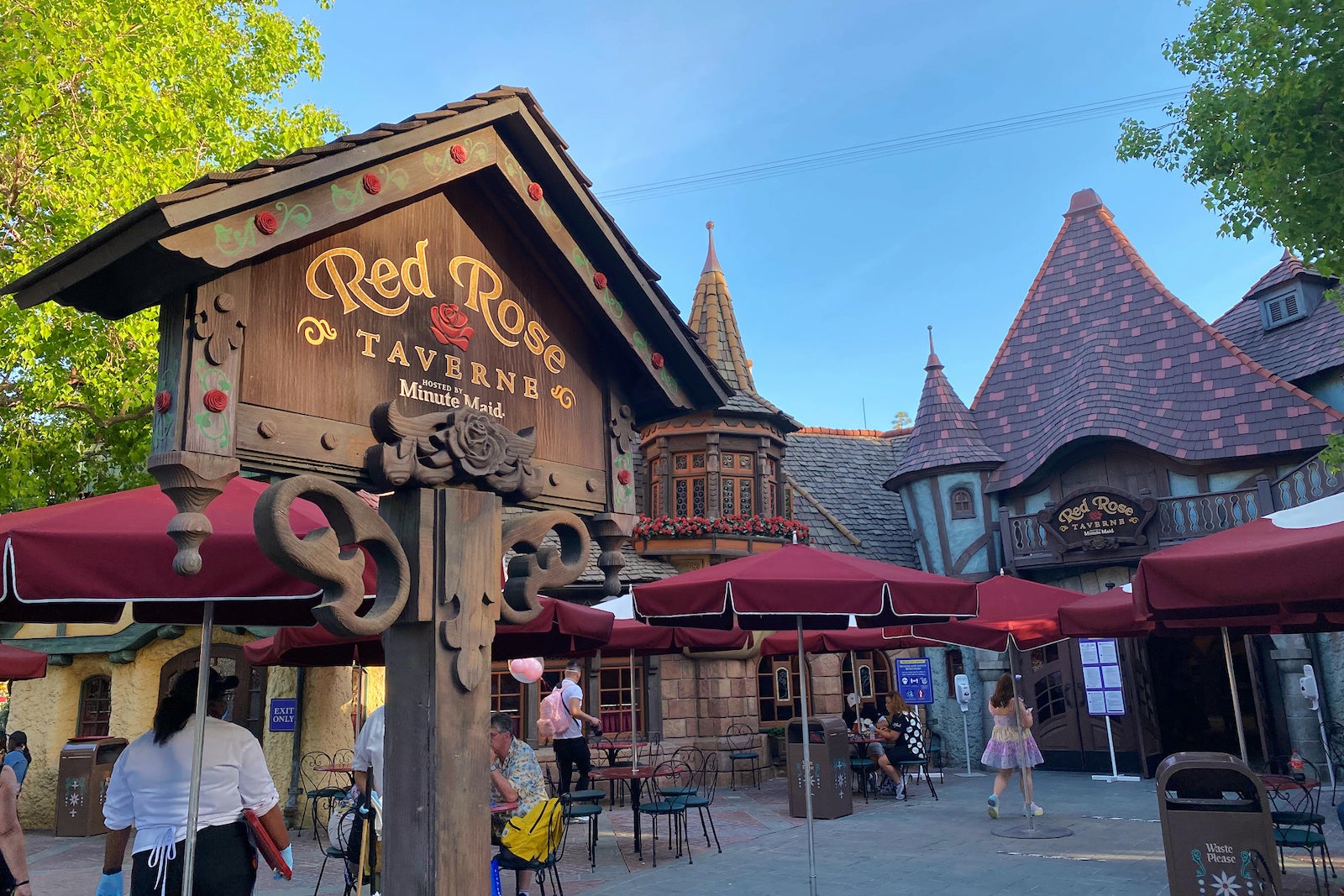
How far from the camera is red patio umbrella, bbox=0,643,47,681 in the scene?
7.44 m

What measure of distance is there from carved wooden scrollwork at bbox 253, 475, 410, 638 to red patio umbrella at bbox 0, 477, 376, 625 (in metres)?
0.23

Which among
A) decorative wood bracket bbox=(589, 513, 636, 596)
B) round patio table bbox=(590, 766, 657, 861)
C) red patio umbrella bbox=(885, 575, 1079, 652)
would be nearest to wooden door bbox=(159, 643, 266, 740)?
round patio table bbox=(590, 766, 657, 861)

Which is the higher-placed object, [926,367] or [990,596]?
[926,367]

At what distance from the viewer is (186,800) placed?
14.0 ft

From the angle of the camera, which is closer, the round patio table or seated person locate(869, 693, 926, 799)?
the round patio table

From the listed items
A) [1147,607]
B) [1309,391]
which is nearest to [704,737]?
[1147,607]

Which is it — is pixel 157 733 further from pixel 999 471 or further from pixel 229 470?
pixel 999 471

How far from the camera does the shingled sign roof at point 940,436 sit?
20.0 meters

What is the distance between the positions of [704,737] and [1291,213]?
39.4 feet

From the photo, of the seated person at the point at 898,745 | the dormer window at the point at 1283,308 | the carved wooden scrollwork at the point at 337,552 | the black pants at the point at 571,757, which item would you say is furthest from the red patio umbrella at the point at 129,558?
the dormer window at the point at 1283,308

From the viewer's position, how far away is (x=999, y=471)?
19797 millimetres

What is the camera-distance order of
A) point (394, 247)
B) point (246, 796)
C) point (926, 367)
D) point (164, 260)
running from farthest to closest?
1. point (926, 367)
2. point (246, 796)
3. point (394, 247)
4. point (164, 260)

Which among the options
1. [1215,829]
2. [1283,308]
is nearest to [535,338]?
→ [1215,829]

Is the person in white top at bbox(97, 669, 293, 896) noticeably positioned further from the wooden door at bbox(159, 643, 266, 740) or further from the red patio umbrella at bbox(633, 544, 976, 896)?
the wooden door at bbox(159, 643, 266, 740)
